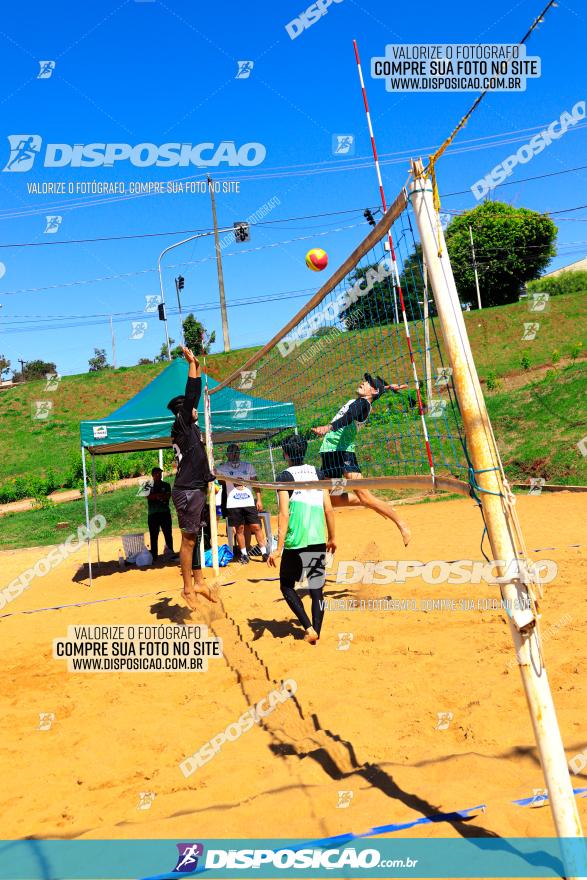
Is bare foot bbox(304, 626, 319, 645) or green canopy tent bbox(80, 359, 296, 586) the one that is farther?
green canopy tent bbox(80, 359, 296, 586)

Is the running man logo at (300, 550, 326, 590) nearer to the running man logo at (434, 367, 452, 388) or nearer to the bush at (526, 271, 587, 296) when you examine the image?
the running man logo at (434, 367, 452, 388)

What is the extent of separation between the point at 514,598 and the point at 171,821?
1.84 meters

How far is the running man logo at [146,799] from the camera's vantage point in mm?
3396

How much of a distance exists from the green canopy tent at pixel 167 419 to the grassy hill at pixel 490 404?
2.41m

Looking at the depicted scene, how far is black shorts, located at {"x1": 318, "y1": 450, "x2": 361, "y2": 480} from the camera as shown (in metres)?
6.82

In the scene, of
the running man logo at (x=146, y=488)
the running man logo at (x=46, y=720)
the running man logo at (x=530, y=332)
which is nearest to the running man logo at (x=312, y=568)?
the running man logo at (x=46, y=720)

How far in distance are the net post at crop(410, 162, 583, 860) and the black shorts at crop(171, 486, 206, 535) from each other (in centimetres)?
409

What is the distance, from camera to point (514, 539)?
264cm

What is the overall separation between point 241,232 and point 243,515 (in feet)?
35.3

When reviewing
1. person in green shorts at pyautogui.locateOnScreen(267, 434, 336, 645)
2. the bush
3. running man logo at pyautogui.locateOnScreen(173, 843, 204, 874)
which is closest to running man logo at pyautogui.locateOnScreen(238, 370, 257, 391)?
person in green shorts at pyautogui.locateOnScreen(267, 434, 336, 645)

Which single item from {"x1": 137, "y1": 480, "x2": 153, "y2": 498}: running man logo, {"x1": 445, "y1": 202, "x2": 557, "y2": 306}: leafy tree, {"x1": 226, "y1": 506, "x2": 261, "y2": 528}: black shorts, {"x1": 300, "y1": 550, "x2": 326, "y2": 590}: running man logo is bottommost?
{"x1": 300, "y1": 550, "x2": 326, "y2": 590}: running man logo

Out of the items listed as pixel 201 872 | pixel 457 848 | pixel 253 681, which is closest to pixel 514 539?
pixel 457 848

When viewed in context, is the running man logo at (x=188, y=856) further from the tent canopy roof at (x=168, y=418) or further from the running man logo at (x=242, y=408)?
the running man logo at (x=242, y=408)

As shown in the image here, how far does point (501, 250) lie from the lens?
43250 millimetres
